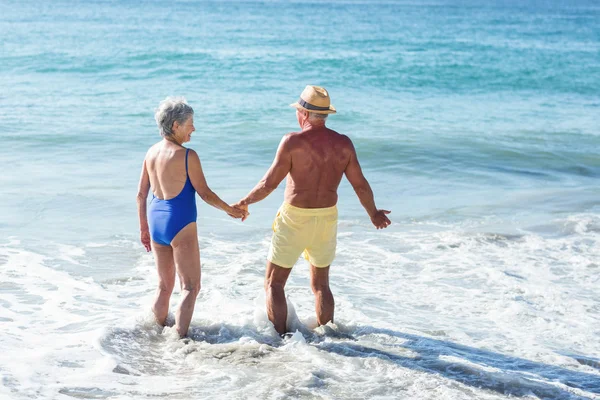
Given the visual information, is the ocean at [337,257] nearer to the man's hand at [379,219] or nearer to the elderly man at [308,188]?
the elderly man at [308,188]

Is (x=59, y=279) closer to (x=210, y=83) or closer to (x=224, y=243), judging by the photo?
(x=224, y=243)

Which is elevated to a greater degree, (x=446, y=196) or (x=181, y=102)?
(x=181, y=102)

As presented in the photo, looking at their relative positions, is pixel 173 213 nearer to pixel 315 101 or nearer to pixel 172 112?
pixel 172 112

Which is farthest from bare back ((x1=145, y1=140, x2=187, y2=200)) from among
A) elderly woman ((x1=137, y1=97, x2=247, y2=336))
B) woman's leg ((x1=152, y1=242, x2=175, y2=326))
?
woman's leg ((x1=152, y1=242, x2=175, y2=326))

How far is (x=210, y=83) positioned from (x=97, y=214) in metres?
14.6

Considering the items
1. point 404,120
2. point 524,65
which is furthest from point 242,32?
point 404,120

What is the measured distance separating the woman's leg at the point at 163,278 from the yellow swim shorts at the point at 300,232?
72cm

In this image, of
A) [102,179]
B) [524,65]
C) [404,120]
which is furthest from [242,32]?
[102,179]

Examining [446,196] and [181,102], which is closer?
[181,102]

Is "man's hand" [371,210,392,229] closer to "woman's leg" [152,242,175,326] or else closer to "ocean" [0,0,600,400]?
"ocean" [0,0,600,400]

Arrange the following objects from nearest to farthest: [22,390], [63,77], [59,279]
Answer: [22,390]
[59,279]
[63,77]

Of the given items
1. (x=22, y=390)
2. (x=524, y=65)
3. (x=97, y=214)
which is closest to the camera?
(x=22, y=390)

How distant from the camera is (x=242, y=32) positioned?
43219 mm

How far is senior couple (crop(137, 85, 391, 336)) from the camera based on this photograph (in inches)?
201
